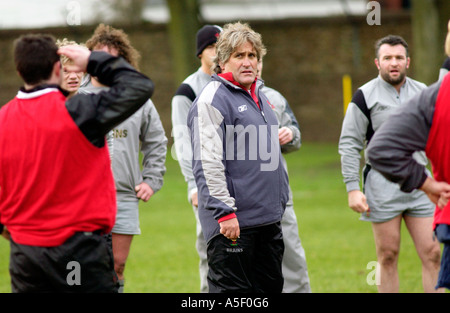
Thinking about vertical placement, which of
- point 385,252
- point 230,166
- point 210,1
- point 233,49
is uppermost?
point 210,1

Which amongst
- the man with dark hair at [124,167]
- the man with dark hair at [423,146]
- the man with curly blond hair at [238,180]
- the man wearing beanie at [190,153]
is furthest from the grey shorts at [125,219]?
A: the man with dark hair at [423,146]

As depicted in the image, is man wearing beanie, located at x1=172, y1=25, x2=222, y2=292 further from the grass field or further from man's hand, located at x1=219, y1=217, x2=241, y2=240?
man's hand, located at x1=219, y1=217, x2=241, y2=240

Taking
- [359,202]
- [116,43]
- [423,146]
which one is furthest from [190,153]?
[423,146]

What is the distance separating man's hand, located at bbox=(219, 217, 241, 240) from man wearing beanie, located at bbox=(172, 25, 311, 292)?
149 centimetres

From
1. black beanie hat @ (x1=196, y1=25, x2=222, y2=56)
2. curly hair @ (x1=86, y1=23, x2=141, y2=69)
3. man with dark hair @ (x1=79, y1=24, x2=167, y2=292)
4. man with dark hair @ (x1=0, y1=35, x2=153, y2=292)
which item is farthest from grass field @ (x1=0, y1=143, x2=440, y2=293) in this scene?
man with dark hair @ (x1=0, y1=35, x2=153, y2=292)

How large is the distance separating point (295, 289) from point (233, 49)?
2.35m

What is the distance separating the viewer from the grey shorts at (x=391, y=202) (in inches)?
244

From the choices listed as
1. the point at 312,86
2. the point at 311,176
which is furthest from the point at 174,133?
the point at 312,86

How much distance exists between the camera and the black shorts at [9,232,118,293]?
3.75m

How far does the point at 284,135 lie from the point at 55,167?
256 centimetres

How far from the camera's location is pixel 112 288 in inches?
156

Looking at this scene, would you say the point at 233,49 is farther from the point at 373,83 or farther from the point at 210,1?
the point at 210,1

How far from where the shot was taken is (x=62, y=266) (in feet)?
12.4
